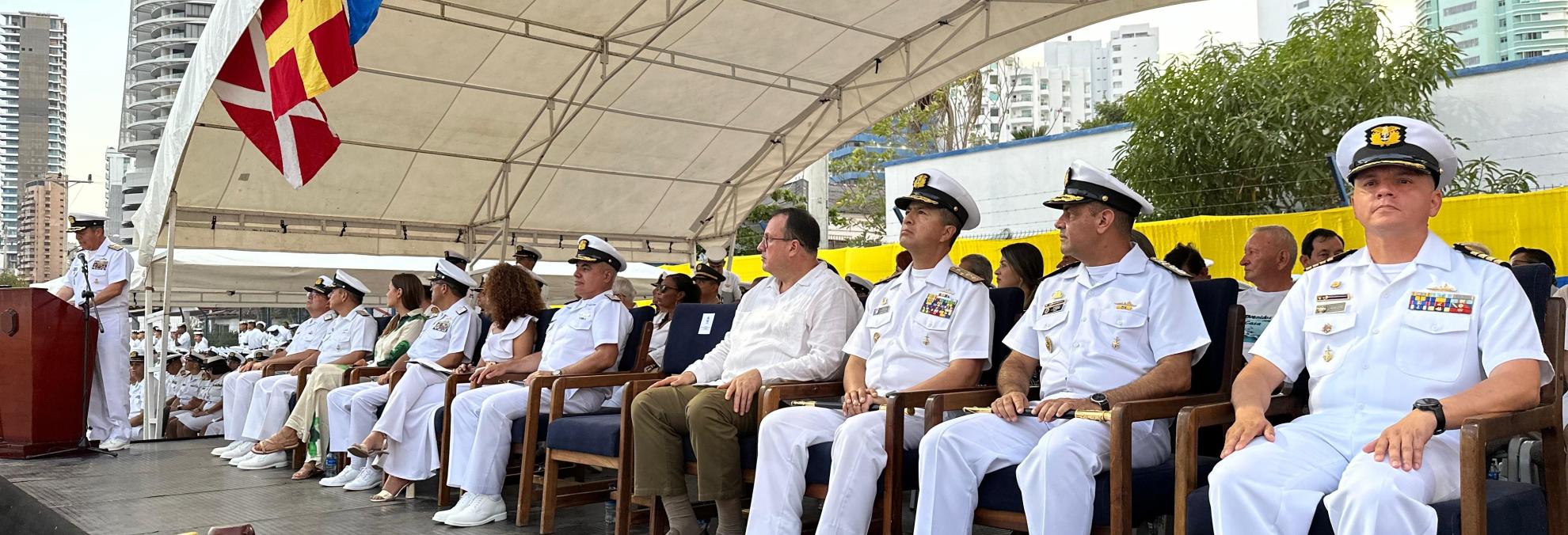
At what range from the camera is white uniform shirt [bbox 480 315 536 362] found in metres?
5.12

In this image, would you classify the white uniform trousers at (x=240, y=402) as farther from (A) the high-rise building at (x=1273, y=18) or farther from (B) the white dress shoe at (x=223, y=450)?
(A) the high-rise building at (x=1273, y=18)

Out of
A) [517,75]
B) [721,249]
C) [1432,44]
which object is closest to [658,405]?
[517,75]

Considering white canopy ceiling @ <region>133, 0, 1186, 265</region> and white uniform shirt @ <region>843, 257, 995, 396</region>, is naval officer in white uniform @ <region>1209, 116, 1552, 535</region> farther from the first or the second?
white canopy ceiling @ <region>133, 0, 1186, 265</region>

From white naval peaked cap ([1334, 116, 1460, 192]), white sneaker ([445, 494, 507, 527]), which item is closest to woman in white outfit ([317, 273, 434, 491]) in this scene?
white sneaker ([445, 494, 507, 527])

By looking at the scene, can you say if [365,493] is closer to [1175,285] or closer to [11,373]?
[11,373]

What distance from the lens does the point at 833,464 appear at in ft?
9.70

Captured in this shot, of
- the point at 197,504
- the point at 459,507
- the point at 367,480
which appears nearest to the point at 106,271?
the point at 197,504

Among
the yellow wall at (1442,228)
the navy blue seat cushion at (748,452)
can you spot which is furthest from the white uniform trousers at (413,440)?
the yellow wall at (1442,228)

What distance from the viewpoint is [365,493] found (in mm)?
5004

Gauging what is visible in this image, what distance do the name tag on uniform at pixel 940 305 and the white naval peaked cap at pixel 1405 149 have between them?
1.18m

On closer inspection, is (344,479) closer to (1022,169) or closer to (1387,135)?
(1387,135)

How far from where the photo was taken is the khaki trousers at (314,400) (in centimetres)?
567

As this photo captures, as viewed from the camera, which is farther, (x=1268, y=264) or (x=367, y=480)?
(x=367, y=480)

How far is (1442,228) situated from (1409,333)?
19.0ft
